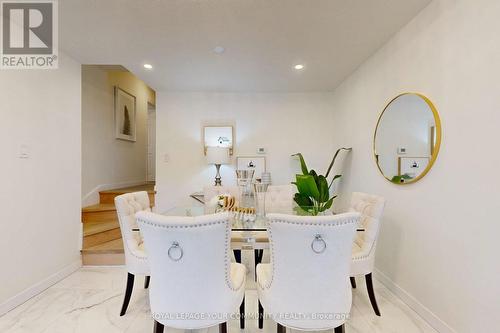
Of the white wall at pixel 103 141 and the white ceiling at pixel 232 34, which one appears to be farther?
the white wall at pixel 103 141

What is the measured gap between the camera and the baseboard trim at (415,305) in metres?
1.59

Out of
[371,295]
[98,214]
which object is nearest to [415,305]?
[371,295]

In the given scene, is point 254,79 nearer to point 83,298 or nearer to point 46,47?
point 46,47

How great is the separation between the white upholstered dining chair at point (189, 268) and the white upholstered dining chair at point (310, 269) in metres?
0.25

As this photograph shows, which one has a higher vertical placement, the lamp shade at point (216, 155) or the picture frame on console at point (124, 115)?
the picture frame on console at point (124, 115)

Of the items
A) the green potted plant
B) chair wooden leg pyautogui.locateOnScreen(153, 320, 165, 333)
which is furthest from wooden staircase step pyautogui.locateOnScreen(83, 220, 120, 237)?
the green potted plant

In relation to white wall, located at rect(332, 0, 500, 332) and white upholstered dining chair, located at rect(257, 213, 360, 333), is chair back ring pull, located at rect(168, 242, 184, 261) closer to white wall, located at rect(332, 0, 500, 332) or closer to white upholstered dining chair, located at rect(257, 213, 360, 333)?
white upholstered dining chair, located at rect(257, 213, 360, 333)

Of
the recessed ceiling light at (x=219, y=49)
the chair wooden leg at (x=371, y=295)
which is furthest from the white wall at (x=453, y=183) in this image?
the recessed ceiling light at (x=219, y=49)

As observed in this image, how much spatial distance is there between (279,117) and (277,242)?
9.74 feet

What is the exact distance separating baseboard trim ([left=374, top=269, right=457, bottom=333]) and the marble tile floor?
4cm

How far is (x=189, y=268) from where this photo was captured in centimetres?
112

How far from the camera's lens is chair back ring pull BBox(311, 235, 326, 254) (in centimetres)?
108

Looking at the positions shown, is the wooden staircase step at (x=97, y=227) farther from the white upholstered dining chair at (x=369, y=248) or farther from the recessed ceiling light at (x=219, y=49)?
the white upholstered dining chair at (x=369, y=248)

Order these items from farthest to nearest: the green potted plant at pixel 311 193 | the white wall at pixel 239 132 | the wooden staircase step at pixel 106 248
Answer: the white wall at pixel 239 132 → the green potted plant at pixel 311 193 → the wooden staircase step at pixel 106 248
